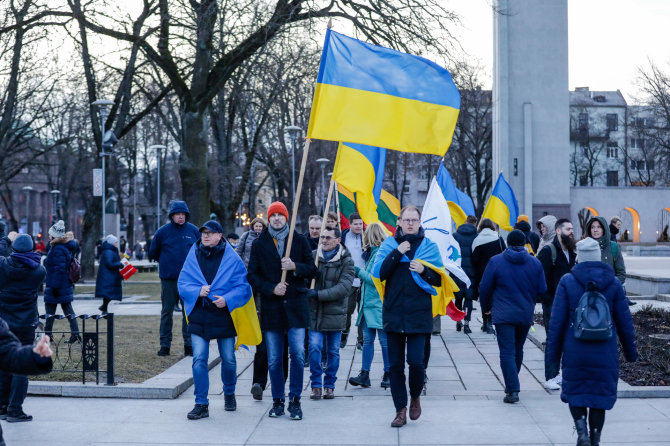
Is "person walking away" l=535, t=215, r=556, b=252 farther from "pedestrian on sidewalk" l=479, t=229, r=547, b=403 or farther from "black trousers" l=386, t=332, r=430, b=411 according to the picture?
"black trousers" l=386, t=332, r=430, b=411

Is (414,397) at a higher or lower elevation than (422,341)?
lower

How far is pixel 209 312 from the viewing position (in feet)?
26.5

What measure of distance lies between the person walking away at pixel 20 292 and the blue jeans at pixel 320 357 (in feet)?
9.01

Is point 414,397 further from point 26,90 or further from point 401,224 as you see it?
point 26,90

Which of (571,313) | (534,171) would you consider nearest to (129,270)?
(571,313)

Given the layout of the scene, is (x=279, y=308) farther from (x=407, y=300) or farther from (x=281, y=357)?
(x=407, y=300)

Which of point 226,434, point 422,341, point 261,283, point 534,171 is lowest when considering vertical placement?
point 226,434

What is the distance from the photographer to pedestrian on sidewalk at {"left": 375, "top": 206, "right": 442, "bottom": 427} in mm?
7281

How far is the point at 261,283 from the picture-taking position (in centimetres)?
791

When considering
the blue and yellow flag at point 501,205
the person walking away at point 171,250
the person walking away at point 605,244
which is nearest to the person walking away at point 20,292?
→ the person walking away at point 171,250

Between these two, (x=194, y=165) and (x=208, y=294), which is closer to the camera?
(x=208, y=294)

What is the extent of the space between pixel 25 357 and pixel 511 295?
17.7ft

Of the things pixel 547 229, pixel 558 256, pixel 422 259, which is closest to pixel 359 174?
pixel 547 229

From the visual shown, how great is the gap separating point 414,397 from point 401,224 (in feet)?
5.01
